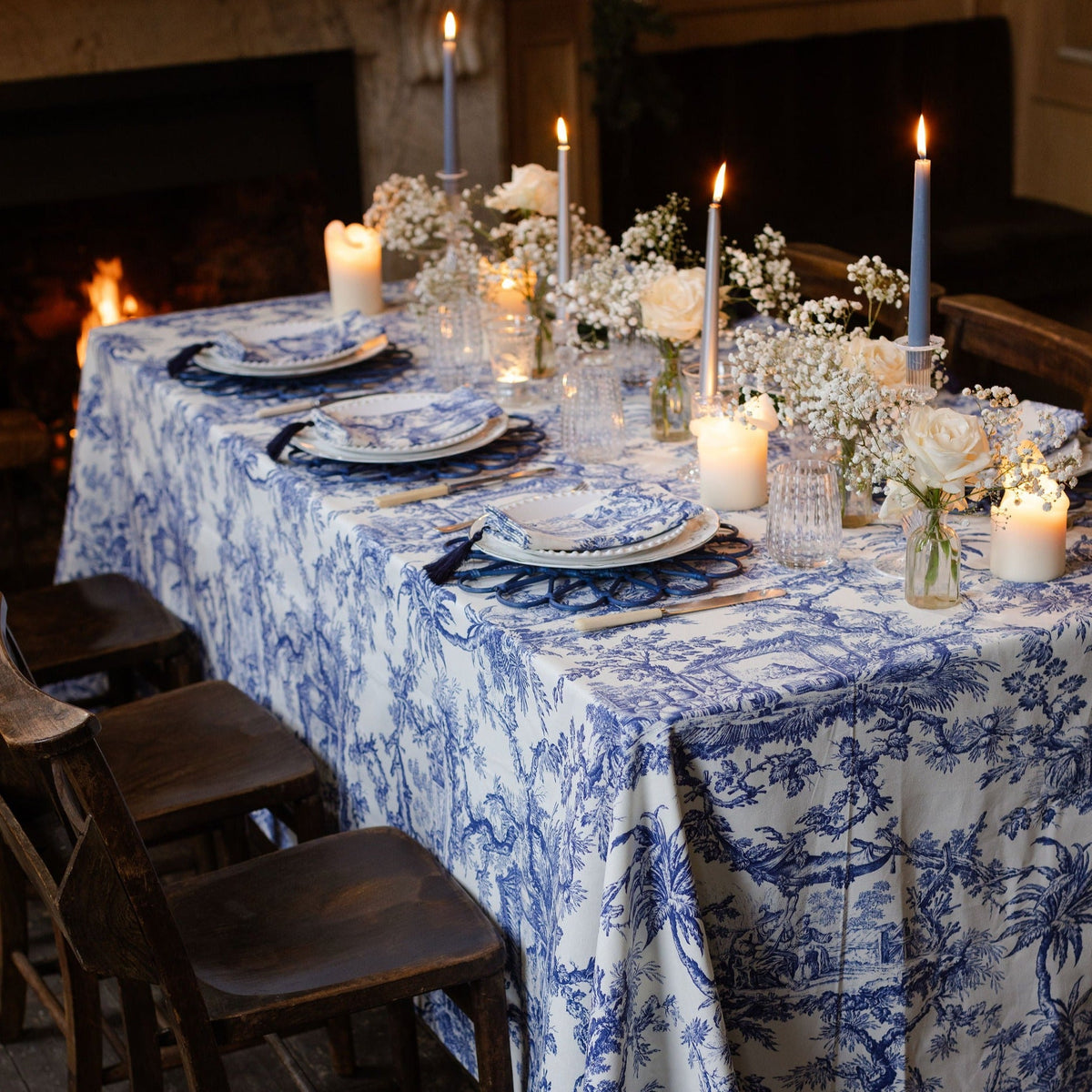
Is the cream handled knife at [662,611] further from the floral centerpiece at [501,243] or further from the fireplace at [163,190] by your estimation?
the fireplace at [163,190]

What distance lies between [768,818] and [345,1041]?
0.90 m

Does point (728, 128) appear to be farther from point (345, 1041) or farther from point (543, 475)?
point (345, 1041)

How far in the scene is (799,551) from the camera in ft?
5.08

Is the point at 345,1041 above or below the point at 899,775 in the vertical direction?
below

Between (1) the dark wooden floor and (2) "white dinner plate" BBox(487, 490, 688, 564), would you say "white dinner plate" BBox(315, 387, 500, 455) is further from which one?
(1) the dark wooden floor

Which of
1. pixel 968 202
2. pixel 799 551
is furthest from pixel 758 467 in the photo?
pixel 968 202

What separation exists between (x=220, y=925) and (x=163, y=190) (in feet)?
10.2

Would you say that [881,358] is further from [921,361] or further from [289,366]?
[289,366]

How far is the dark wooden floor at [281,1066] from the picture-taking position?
77.5 inches

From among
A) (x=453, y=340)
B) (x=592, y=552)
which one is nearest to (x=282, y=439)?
(x=453, y=340)

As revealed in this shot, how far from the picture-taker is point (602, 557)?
59.8 inches

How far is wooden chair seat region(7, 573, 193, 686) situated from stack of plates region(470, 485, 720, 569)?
0.85 m

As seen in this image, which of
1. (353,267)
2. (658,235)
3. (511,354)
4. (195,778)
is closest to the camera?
(195,778)

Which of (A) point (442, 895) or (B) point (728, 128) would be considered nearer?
(A) point (442, 895)
